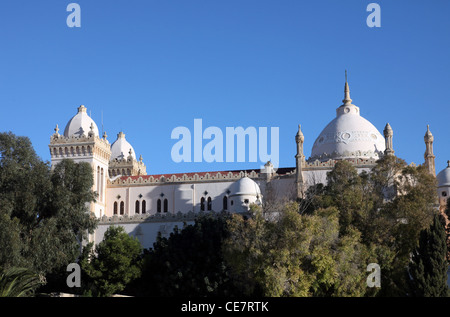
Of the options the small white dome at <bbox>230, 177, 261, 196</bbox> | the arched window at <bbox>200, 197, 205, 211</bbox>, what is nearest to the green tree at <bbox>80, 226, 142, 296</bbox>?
the small white dome at <bbox>230, 177, 261, 196</bbox>

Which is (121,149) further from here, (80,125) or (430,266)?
(430,266)

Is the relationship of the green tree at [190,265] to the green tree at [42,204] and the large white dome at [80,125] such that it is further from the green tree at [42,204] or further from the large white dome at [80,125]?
the large white dome at [80,125]

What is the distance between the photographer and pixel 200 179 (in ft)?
262

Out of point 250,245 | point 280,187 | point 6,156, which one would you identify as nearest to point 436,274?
point 250,245

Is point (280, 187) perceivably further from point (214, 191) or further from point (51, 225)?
point (51, 225)

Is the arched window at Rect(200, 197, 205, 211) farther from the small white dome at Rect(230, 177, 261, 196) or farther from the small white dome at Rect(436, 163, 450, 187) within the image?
the small white dome at Rect(436, 163, 450, 187)

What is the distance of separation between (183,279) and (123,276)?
586cm

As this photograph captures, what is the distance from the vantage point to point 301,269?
47344mm

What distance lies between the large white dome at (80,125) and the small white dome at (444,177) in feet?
120

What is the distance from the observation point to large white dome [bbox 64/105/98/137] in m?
80.6

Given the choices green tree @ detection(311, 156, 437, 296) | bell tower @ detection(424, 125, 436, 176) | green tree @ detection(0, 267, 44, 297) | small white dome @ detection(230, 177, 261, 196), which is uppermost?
bell tower @ detection(424, 125, 436, 176)

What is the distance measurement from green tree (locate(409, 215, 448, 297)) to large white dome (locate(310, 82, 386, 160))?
27.7m

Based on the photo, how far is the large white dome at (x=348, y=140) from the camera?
7738 centimetres

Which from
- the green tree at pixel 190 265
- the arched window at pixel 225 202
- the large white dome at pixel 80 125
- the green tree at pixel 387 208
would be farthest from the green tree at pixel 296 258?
the large white dome at pixel 80 125
